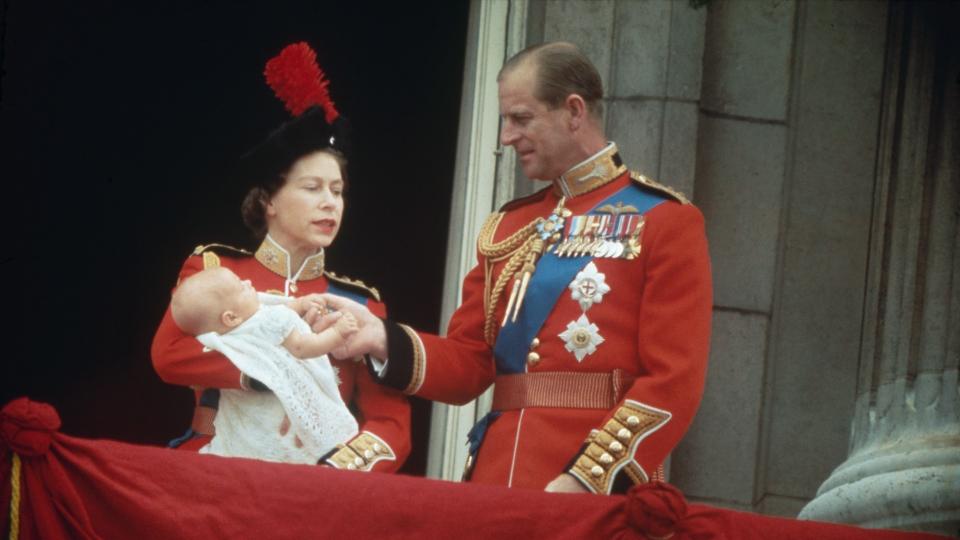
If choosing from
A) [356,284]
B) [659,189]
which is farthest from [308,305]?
[659,189]

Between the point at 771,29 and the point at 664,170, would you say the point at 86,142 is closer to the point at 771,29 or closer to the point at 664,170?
the point at 664,170

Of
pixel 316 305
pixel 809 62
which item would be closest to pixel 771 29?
pixel 809 62

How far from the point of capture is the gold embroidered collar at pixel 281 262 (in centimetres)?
713

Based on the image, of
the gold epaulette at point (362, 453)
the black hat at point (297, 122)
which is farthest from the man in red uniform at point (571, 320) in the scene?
the black hat at point (297, 122)

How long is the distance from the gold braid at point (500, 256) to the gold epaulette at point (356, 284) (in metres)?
0.46

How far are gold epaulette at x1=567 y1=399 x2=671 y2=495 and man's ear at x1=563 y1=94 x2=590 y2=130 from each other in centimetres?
89

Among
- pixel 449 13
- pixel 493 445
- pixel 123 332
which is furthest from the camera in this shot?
pixel 449 13

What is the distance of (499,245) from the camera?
701 cm

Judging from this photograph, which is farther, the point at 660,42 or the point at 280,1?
the point at 660,42

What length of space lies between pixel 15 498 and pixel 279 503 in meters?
0.66

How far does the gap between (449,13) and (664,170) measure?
93cm

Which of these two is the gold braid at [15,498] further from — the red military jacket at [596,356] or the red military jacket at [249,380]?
the red military jacket at [596,356]

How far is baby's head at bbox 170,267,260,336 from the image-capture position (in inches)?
272

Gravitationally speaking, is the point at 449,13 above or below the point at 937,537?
above
